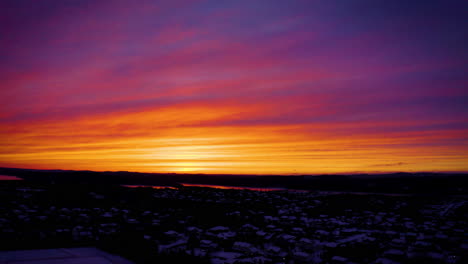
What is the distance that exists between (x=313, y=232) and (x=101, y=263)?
6188 millimetres

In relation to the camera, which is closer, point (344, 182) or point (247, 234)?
point (247, 234)

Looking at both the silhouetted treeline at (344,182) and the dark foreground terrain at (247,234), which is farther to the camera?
the silhouetted treeline at (344,182)

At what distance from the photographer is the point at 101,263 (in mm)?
6062

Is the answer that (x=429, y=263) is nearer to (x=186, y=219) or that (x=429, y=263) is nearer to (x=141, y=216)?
(x=186, y=219)

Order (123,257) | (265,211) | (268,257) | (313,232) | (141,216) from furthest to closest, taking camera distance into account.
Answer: (265,211), (141,216), (313,232), (268,257), (123,257)

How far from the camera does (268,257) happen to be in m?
7.45

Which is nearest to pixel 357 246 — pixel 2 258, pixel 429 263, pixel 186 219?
pixel 429 263

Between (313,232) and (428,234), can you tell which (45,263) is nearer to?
(313,232)

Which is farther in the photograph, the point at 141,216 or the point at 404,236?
the point at 141,216

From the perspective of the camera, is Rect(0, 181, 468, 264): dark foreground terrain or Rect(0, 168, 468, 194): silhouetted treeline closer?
Rect(0, 181, 468, 264): dark foreground terrain

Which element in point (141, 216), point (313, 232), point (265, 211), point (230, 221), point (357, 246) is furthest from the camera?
point (265, 211)

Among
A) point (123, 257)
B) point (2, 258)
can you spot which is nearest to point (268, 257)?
point (123, 257)

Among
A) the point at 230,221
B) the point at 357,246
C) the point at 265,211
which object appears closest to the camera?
the point at 357,246

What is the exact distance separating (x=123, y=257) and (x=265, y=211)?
9080 millimetres
